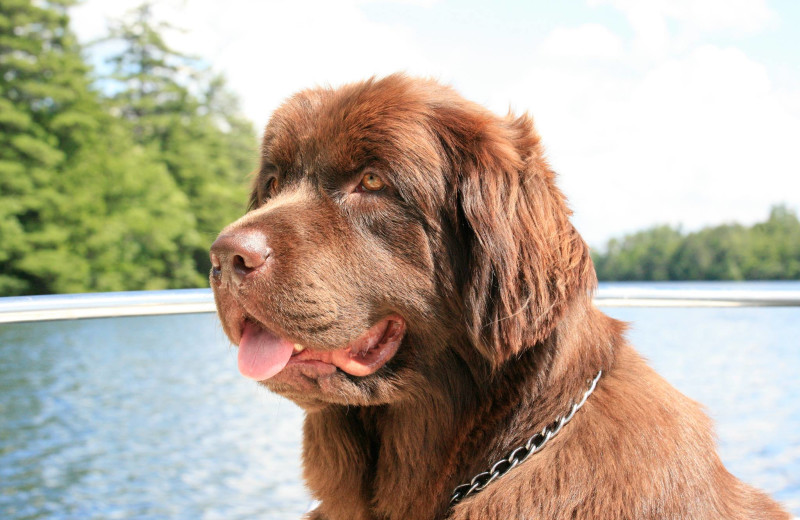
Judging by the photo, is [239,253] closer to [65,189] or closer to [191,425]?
[191,425]

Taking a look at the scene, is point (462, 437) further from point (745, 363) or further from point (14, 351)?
point (745, 363)

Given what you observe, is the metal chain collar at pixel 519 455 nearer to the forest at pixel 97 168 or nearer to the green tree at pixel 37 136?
the forest at pixel 97 168

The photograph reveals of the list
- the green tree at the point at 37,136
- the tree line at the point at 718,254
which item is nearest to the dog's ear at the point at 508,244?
the tree line at the point at 718,254

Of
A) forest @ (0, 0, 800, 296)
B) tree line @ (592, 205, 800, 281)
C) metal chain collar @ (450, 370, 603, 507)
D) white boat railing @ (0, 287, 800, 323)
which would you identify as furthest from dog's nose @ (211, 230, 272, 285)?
forest @ (0, 0, 800, 296)

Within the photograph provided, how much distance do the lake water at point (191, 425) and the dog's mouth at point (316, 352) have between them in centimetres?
35

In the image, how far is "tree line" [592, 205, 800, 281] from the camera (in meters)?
12.0

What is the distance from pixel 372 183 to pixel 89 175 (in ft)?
117

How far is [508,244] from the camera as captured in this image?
192 cm

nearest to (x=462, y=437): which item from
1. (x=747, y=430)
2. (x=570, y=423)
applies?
(x=570, y=423)

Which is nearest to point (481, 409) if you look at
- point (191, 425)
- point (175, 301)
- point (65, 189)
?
point (175, 301)

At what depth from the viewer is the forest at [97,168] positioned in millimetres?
30859

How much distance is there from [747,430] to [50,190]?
32803mm

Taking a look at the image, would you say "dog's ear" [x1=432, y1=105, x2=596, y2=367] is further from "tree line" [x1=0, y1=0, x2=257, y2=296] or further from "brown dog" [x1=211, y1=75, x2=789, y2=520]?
"tree line" [x1=0, y1=0, x2=257, y2=296]

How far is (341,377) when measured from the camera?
198 centimetres
